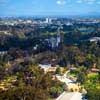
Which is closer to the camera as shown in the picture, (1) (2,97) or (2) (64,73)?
(1) (2,97)

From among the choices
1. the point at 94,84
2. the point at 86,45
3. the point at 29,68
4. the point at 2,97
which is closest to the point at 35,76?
the point at 29,68

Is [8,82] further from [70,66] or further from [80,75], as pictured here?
[70,66]

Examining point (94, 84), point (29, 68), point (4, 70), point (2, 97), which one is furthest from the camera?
point (4, 70)

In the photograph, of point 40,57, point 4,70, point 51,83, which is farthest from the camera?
point 40,57

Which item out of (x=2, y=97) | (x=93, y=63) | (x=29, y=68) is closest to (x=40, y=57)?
(x=93, y=63)

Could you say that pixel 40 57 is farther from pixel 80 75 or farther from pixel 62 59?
pixel 80 75

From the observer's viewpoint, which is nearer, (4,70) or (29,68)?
(29,68)

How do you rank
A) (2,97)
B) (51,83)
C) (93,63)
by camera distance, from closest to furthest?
1. (2,97)
2. (51,83)
3. (93,63)

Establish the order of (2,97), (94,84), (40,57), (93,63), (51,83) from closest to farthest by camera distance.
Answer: (2,97) → (51,83) → (94,84) → (93,63) → (40,57)
